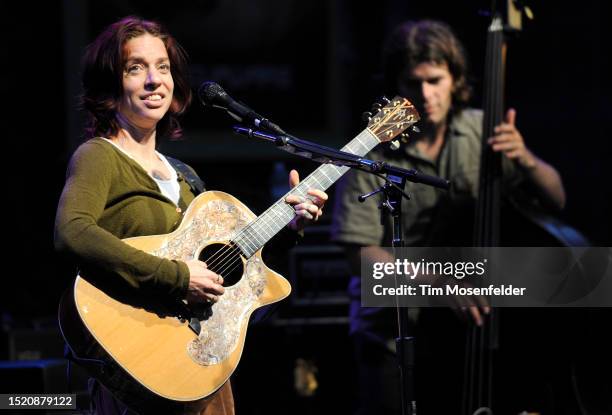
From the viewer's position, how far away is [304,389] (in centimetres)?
460

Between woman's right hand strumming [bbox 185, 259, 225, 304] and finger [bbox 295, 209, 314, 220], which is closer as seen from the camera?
woman's right hand strumming [bbox 185, 259, 225, 304]

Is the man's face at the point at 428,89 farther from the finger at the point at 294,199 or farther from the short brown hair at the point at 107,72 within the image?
the short brown hair at the point at 107,72

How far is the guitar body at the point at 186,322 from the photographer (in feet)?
9.23

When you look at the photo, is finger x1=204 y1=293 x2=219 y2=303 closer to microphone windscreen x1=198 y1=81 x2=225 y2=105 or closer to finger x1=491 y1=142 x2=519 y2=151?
microphone windscreen x1=198 y1=81 x2=225 y2=105

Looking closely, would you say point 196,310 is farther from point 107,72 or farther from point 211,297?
point 107,72

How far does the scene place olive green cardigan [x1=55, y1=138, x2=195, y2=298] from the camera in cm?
283

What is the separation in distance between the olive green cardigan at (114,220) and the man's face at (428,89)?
1.39 m

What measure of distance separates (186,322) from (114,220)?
414 mm

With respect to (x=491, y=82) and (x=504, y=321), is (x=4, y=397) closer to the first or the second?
(x=504, y=321)

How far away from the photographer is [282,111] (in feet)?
19.6

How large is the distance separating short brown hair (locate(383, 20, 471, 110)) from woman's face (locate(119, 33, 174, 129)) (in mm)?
1316

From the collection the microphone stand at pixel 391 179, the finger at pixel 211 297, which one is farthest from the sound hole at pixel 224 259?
the microphone stand at pixel 391 179

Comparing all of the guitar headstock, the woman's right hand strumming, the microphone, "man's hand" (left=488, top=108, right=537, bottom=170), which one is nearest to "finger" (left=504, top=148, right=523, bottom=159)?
"man's hand" (left=488, top=108, right=537, bottom=170)

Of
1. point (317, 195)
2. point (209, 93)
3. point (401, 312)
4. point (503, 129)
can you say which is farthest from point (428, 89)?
point (209, 93)
